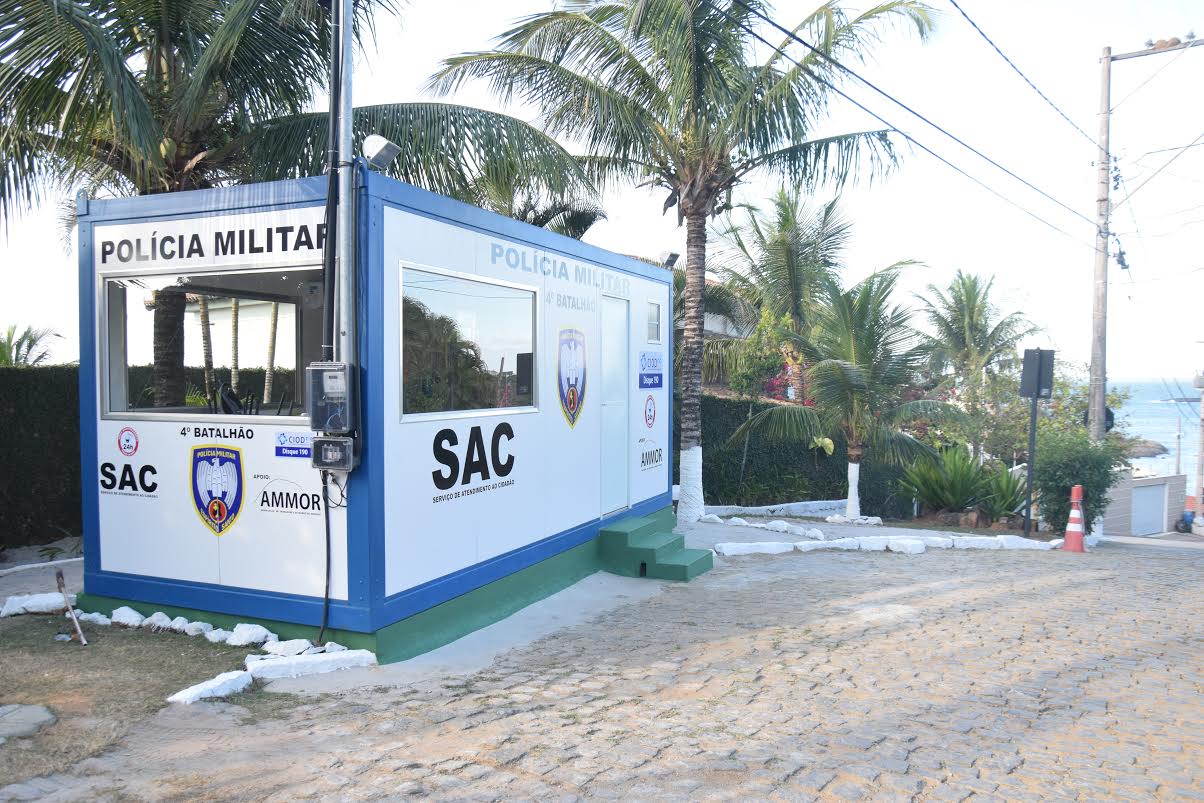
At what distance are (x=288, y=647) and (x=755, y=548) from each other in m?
5.99

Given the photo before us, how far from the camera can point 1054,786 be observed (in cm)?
427

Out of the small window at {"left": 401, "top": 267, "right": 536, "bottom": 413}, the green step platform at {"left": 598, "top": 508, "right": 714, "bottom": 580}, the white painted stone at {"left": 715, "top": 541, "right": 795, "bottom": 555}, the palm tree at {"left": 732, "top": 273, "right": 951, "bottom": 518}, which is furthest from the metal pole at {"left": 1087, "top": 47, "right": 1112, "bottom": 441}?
the small window at {"left": 401, "top": 267, "right": 536, "bottom": 413}

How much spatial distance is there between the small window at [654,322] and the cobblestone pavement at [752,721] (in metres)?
3.50

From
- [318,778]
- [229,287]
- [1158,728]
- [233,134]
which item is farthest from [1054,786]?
[233,134]

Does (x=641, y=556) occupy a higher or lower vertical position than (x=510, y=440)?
lower

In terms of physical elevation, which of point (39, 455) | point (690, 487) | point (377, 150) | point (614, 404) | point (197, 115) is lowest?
point (690, 487)

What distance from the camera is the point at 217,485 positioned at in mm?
6188

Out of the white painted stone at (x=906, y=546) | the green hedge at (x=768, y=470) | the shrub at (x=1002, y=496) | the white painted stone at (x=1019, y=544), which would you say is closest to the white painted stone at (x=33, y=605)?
the white painted stone at (x=906, y=546)

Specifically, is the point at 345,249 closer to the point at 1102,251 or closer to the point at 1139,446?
the point at 1102,251

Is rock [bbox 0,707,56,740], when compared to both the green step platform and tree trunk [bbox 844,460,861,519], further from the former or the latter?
tree trunk [bbox 844,460,861,519]

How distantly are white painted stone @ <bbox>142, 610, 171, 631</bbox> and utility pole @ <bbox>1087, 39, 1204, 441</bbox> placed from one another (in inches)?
664

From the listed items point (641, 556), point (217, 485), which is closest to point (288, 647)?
point (217, 485)

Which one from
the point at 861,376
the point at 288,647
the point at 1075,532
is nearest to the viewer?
the point at 288,647

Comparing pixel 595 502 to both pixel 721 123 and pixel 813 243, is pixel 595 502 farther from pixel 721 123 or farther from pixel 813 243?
pixel 813 243
